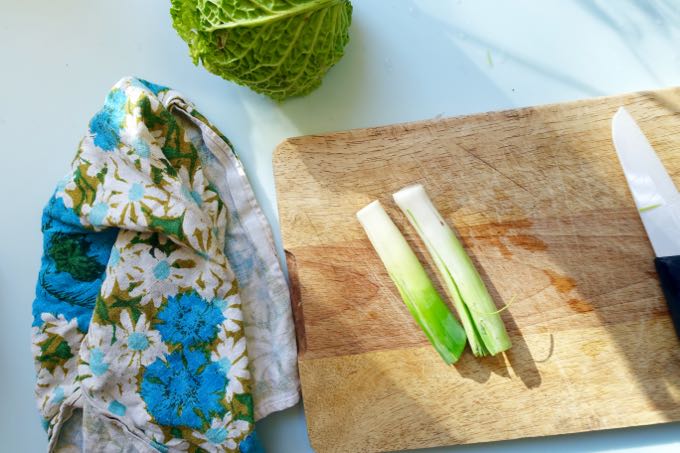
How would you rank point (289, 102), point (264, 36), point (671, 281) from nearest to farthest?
point (264, 36)
point (671, 281)
point (289, 102)

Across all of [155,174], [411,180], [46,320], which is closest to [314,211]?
A: [411,180]

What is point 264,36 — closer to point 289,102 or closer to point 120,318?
point 289,102

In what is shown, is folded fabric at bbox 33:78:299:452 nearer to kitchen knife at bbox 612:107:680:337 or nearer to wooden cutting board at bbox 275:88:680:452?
wooden cutting board at bbox 275:88:680:452

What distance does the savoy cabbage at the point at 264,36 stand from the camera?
0.92 m

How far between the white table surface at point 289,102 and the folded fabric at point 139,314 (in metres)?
0.12

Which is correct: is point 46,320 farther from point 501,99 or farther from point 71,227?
point 501,99

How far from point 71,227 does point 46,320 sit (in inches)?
6.8

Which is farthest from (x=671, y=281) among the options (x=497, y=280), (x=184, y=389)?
(x=184, y=389)

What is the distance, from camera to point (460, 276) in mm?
1073

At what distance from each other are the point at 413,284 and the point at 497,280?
0.16m

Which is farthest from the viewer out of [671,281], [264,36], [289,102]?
[289,102]

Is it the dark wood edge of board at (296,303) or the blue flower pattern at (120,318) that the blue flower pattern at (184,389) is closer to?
the blue flower pattern at (120,318)

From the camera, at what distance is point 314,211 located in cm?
113

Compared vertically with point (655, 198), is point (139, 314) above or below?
below
